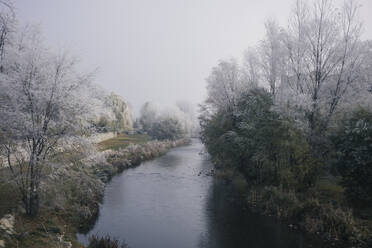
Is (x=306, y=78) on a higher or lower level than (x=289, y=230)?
higher

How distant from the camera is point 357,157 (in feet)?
43.7

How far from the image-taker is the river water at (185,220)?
1289 cm

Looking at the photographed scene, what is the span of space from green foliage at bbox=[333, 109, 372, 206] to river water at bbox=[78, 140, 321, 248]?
11.7ft

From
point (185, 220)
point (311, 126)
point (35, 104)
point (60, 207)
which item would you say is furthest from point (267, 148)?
point (35, 104)

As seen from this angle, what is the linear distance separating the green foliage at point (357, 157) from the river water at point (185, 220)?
3.57m

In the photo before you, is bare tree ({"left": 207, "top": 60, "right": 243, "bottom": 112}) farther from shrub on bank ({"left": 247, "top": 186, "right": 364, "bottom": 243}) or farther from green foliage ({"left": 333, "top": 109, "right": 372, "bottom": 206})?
green foliage ({"left": 333, "top": 109, "right": 372, "bottom": 206})

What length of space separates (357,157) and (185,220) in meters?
9.42

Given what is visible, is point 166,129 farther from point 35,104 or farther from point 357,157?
point 35,104

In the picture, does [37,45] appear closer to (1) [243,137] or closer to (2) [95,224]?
(2) [95,224]

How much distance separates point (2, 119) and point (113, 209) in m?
8.72

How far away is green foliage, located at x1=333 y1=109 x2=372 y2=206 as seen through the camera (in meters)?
13.2

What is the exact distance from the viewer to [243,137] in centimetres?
1989

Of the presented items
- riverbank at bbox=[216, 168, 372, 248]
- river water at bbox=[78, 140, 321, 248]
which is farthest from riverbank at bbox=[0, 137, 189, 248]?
riverbank at bbox=[216, 168, 372, 248]

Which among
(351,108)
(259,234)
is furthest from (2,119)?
(351,108)
